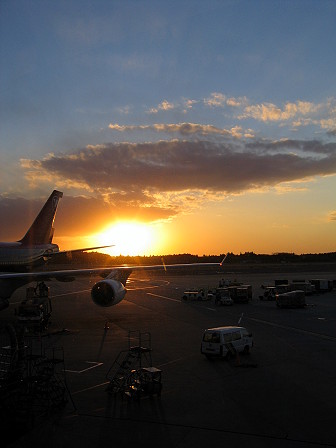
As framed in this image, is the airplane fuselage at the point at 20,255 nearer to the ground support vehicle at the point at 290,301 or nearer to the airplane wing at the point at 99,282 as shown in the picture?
the airplane wing at the point at 99,282

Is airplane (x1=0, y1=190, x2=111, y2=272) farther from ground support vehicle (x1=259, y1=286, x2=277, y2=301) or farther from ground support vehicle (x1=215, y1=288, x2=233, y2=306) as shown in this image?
ground support vehicle (x1=259, y1=286, x2=277, y2=301)

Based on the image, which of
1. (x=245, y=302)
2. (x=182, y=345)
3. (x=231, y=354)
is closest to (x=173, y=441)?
(x=231, y=354)

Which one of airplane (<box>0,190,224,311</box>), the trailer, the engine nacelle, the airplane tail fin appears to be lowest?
the trailer

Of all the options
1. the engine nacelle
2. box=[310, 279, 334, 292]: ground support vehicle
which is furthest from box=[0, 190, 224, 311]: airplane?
box=[310, 279, 334, 292]: ground support vehicle

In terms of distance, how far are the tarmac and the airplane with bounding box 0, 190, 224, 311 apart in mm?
3352

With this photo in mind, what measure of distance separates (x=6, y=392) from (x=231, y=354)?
519 inches

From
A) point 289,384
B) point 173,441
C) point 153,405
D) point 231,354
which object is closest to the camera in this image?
point 173,441

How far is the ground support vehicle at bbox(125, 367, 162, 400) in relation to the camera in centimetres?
1724

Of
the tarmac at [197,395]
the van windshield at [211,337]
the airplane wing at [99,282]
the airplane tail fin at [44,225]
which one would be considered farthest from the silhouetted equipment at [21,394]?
the airplane tail fin at [44,225]

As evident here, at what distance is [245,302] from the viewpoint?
52906 millimetres

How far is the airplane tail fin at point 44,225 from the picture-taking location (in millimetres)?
50812

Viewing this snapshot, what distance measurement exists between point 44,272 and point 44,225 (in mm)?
16412

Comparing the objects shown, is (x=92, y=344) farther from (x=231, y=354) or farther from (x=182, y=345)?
(x=231, y=354)

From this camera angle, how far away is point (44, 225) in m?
52.2
